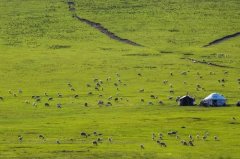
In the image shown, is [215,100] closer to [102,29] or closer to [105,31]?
[105,31]

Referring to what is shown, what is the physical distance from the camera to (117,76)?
118062 mm

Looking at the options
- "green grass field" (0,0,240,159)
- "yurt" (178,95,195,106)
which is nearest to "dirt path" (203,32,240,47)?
"green grass field" (0,0,240,159)

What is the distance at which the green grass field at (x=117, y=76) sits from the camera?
73.1 meters

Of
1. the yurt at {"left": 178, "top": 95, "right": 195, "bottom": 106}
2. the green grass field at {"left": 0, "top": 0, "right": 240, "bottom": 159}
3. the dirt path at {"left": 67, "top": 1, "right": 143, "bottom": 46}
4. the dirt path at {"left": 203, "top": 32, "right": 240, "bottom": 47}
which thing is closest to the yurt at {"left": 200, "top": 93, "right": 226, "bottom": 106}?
the green grass field at {"left": 0, "top": 0, "right": 240, "bottom": 159}

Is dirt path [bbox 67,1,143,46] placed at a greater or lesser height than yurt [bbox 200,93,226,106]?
greater

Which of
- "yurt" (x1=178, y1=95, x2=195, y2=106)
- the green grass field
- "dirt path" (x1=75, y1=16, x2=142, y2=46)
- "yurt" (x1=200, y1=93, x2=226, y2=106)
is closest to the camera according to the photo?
the green grass field

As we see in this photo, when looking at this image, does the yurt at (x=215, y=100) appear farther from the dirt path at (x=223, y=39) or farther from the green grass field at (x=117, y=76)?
the dirt path at (x=223, y=39)

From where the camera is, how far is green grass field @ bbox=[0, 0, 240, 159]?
7312 cm

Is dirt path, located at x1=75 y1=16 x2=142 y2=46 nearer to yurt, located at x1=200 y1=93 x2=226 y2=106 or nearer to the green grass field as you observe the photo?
the green grass field

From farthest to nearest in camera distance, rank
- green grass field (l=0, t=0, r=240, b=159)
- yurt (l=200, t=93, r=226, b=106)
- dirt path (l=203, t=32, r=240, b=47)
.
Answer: dirt path (l=203, t=32, r=240, b=47)
yurt (l=200, t=93, r=226, b=106)
green grass field (l=0, t=0, r=240, b=159)

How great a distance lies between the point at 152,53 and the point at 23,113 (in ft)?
169

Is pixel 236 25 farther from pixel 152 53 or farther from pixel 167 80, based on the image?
pixel 167 80

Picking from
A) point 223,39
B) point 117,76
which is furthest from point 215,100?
point 223,39

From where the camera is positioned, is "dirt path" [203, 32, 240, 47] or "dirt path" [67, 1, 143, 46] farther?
"dirt path" [67, 1, 143, 46]
